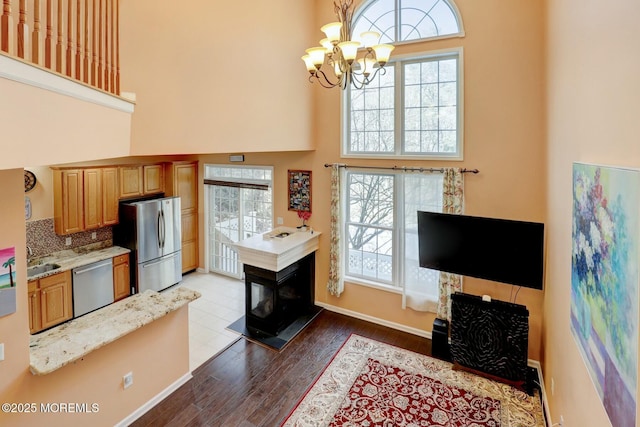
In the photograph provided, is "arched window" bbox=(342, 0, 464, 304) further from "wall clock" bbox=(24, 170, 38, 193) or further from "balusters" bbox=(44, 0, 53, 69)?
"wall clock" bbox=(24, 170, 38, 193)

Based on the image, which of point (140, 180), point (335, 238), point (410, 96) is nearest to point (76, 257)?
point (140, 180)

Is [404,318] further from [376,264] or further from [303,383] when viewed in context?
[303,383]

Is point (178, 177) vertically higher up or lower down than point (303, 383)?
higher up

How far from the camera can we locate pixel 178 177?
684 centimetres

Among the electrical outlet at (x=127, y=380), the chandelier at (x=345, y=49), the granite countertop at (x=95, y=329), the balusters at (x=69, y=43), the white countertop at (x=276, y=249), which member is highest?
the chandelier at (x=345, y=49)

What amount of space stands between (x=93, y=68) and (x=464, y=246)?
3.88 metres

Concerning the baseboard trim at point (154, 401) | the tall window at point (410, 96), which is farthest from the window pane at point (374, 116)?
the baseboard trim at point (154, 401)

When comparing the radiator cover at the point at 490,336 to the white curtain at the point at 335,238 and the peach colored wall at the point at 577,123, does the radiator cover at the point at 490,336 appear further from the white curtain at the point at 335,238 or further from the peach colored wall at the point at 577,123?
the white curtain at the point at 335,238

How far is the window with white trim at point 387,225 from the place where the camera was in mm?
4719

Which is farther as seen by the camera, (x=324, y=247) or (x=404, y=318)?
(x=324, y=247)

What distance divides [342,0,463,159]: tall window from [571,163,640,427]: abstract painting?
2.59 meters

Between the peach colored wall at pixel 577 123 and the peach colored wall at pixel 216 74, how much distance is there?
3078mm

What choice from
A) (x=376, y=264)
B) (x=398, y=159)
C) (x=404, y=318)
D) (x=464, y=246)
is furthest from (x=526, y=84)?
(x=404, y=318)

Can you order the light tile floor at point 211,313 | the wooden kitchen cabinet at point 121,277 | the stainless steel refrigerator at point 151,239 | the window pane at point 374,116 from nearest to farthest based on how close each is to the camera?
1. the light tile floor at point 211,313
2. the window pane at point 374,116
3. the wooden kitchen cabinet at point 121,277
4. the stainless steel refrigerator at point 151,239
